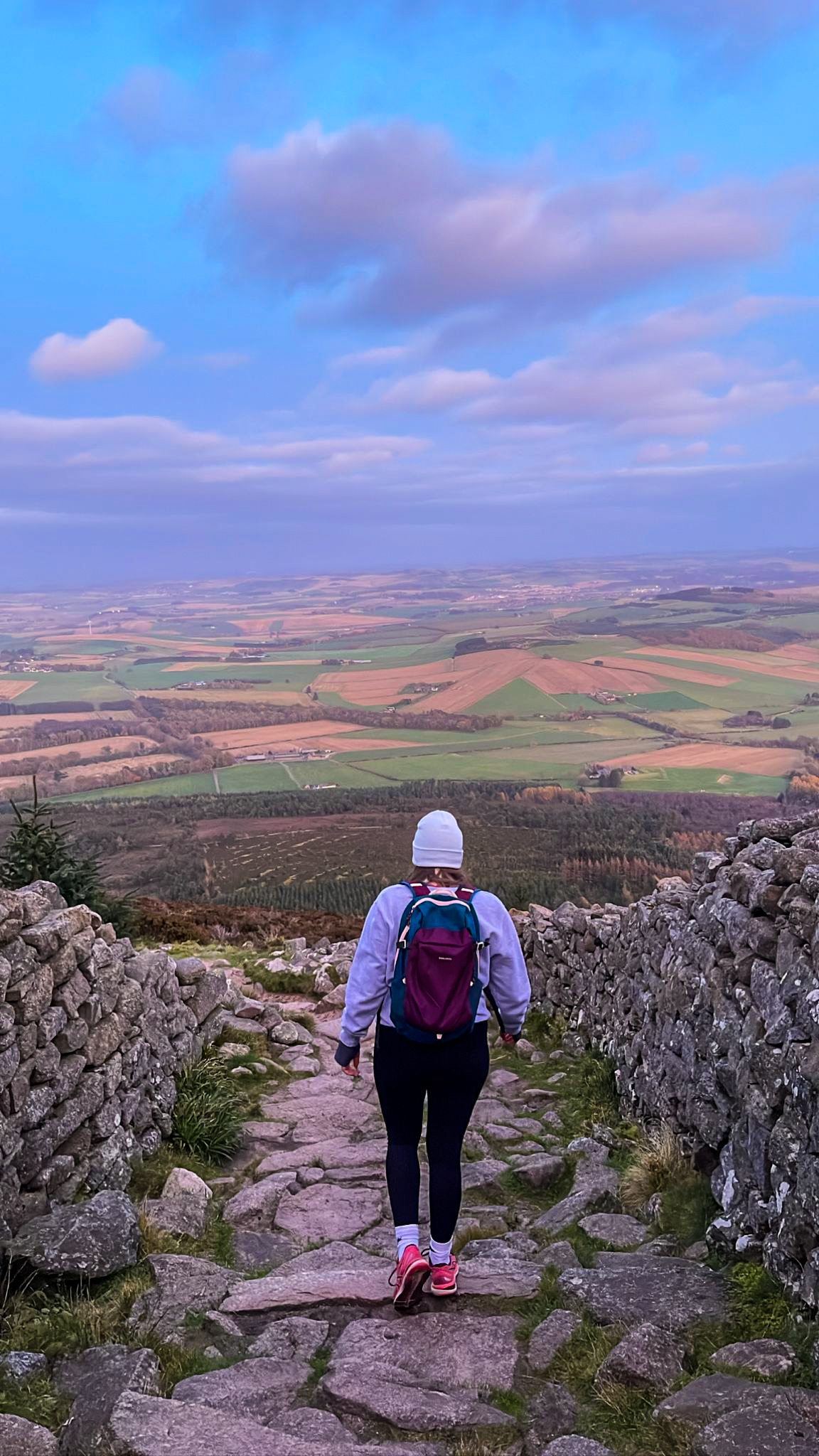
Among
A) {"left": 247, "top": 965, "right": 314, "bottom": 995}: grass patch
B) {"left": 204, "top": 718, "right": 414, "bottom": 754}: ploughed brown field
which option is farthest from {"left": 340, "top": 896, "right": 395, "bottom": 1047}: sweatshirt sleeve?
{"left": 204, "top": 718, "right": 414, "bottom": 754}: ploughed brown field

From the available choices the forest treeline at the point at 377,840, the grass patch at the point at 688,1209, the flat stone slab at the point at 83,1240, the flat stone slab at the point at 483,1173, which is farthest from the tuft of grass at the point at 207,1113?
the forest treeline at the point at 377,840

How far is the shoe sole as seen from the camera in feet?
16.3

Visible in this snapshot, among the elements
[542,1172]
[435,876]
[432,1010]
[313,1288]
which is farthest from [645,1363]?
[542,1172]

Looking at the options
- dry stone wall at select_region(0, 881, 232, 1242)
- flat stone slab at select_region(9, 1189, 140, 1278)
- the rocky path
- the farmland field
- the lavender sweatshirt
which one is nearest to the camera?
the rocky path

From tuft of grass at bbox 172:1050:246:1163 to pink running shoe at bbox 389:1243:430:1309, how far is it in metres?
3.64

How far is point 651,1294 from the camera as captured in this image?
4.85 metres

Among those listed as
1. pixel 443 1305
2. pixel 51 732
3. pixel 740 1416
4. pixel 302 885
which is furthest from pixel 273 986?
pixel 51 732

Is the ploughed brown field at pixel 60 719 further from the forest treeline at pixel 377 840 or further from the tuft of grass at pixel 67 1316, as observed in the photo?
the tuft of grass at pixel 67 1316

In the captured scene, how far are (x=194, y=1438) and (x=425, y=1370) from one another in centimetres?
122

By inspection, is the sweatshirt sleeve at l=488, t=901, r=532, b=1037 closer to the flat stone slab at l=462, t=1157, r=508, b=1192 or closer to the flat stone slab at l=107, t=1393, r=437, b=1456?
the flat stone slab at l=107, t=1393, r=437, b=1456

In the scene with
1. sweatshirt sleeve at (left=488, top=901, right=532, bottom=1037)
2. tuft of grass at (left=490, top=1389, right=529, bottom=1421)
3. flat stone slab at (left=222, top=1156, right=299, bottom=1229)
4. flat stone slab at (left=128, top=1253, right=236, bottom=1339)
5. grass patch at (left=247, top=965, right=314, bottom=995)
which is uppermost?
sweatshirt sleeve at (left=488, top=901, right=532, bottom=1037)

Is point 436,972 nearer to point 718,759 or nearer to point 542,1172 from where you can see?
point 542,1172

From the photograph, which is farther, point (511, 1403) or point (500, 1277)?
point (500, 1277)

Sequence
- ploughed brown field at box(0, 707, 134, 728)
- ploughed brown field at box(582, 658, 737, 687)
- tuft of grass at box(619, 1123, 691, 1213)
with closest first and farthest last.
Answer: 1. tuft of grass at box(619, 1123, 691, 1213)
2. ploughed brown field at box(0, 707, 134, 728)
3. ploughed brown field at box(582, 658, 737, 687)
